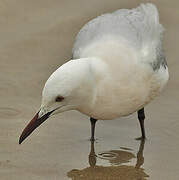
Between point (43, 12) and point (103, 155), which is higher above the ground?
point (43, 12)

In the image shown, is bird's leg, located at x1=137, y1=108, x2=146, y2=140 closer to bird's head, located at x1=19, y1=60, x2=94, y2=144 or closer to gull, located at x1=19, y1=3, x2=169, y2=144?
gull, located at x1=19, y1=3, x2=169, y2=144

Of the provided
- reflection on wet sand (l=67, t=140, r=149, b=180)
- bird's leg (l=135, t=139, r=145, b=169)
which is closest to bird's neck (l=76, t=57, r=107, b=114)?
reflection on wet sand (l=67, t=140, r=149, b=180)

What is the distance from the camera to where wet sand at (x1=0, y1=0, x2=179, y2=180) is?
526 centimetres

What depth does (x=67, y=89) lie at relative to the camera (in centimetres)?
481

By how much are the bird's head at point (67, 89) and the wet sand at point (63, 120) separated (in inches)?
18.3

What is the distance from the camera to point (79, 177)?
5125 millimetres

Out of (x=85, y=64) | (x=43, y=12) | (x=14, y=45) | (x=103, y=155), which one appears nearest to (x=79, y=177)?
(x=103, y=155)

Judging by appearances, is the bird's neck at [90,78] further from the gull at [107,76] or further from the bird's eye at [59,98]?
the bird's eye at [59,98]

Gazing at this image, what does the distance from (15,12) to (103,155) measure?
3053mm

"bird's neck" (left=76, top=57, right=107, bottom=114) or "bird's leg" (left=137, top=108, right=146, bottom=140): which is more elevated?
"bird's neck" (left=76, top=57, right=107, bottom=114)

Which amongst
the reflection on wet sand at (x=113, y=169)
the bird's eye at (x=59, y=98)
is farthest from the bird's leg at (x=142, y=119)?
the bird's eye at (x=59, y=98)

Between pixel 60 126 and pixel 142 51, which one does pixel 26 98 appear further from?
pixel 142 51

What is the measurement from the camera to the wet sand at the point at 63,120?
5.26 metres

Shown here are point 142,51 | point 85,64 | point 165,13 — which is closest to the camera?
point 85,64
